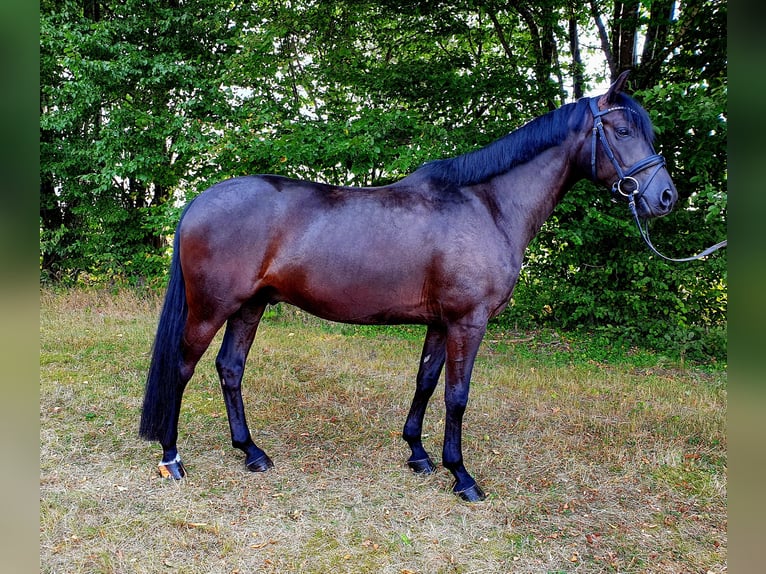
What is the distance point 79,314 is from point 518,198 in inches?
302

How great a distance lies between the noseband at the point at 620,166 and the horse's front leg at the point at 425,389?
1545 millimetres

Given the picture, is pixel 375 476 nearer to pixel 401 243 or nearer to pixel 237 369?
pixel 237 369

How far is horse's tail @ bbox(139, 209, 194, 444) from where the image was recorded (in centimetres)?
334

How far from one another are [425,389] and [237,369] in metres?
1.45

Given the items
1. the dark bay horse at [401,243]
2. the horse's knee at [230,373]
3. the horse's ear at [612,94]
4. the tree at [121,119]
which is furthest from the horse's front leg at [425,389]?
the tree at [121,119]

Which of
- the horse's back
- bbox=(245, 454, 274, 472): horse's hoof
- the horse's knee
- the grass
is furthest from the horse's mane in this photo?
bbox=(245, 454, 274, 472): horse's hoof

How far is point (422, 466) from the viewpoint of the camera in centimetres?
356

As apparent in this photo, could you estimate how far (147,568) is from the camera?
7.78 feet

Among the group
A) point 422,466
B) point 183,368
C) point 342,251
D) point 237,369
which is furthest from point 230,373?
point 422,466

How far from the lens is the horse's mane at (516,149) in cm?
320

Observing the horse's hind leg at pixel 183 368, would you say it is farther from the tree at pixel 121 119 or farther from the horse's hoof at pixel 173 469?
the tree at pixel 121 119

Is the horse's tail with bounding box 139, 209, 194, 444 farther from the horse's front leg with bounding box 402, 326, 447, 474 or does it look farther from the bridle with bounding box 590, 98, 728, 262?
the bridle with bounding box 590, 98, 728, 262
